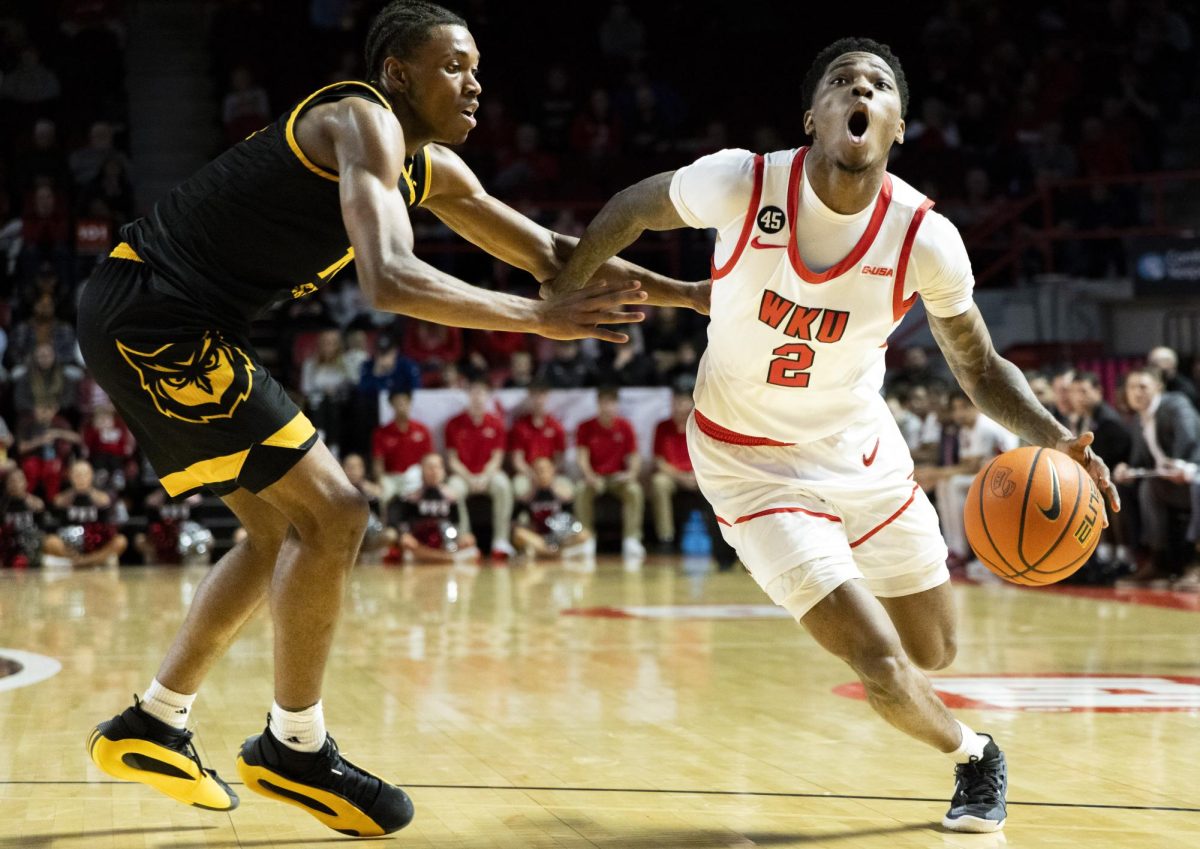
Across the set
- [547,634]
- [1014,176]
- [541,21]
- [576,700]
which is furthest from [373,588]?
[541,21]

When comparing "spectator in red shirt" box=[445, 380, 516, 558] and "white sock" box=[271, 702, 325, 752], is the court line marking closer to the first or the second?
"white sock" box=[271, 702, 325, 752]

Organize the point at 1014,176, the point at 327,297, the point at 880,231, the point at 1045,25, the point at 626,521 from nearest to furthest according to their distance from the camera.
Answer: the point at 880,231
the point at 626,521
the point at 327,297
the point at 1014,176
the point at 1045,25

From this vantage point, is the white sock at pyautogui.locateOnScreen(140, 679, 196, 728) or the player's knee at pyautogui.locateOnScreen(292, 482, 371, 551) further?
the white sock at pyautogui.locateOnScreen(140, 679, 196, 728)

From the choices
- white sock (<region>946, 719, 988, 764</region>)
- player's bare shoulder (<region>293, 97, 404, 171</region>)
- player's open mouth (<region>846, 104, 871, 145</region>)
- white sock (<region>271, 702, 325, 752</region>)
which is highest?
player's open mouth (<region>846, 104, 871, 145</region>)

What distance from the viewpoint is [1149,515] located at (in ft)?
38.1

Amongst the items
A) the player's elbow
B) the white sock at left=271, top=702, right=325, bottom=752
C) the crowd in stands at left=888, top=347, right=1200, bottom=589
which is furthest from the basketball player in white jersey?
the crowd in stands at left=888, top=347, right=1200, bottom=589

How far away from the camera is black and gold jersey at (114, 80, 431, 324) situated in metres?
3.83

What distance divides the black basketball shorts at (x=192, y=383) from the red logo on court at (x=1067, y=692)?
10.6 feet

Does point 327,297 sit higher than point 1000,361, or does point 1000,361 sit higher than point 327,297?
point 327,297

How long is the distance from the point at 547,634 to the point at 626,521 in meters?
6.07

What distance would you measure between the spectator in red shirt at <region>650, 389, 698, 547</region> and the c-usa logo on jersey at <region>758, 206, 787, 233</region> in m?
10.3

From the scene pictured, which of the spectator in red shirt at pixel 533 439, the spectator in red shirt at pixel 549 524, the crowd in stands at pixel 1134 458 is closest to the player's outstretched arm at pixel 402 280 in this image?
the crowd in stands at pixel 1134 458

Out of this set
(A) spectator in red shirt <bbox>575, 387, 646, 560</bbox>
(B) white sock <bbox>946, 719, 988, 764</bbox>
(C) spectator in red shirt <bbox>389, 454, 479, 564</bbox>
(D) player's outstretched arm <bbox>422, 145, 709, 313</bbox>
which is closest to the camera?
Answer: (B) white sock <bbox>946, 719, 988, 764</bbox>

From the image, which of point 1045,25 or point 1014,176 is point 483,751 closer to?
point 1014,176
